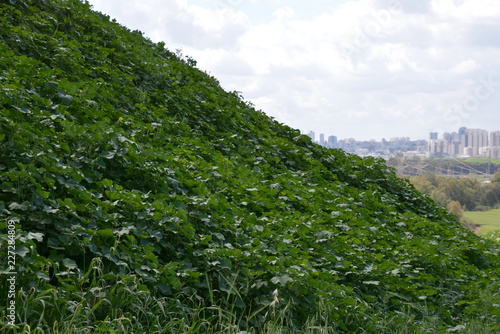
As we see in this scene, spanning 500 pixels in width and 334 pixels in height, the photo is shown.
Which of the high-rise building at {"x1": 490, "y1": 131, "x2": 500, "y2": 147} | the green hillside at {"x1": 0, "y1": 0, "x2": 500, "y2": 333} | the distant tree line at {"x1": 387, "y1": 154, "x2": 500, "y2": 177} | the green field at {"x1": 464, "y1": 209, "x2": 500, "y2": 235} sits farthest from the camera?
the high-rise building at {"x1": 490, "y1": 131, "x2": 500, "y2": 147}

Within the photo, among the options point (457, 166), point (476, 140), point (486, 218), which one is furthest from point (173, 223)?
point (476, 140)

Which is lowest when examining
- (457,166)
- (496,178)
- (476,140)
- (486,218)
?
(486,218)

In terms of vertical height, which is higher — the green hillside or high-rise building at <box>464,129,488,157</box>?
high-rise building at <box>464,129,488,157</box>

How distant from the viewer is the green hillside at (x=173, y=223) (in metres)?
3.73

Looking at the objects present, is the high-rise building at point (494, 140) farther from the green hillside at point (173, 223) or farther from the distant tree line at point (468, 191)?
the green hillside at point (173, 223)

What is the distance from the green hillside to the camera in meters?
3.73

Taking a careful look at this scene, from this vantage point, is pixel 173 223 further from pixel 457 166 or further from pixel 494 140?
pixel 494 140

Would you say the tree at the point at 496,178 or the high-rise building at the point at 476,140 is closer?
the tree at the point at 496,178

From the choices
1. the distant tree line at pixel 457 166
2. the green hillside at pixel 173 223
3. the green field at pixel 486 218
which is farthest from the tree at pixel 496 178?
the green hillside at pixel 173 223

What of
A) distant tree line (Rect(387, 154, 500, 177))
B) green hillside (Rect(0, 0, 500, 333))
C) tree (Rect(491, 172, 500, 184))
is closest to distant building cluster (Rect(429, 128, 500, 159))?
distant tree line (Rect(387, 154, 500, 177))

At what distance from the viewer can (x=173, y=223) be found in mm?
4598

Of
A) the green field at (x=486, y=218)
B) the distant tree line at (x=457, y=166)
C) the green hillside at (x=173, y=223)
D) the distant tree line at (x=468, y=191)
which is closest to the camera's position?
the green hillside at (x=173, y=223)

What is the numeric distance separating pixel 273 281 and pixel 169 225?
1027 millimetres

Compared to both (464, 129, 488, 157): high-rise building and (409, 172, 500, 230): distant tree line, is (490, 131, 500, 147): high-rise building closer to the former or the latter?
(464, 129, 488, 157): high-rise building
